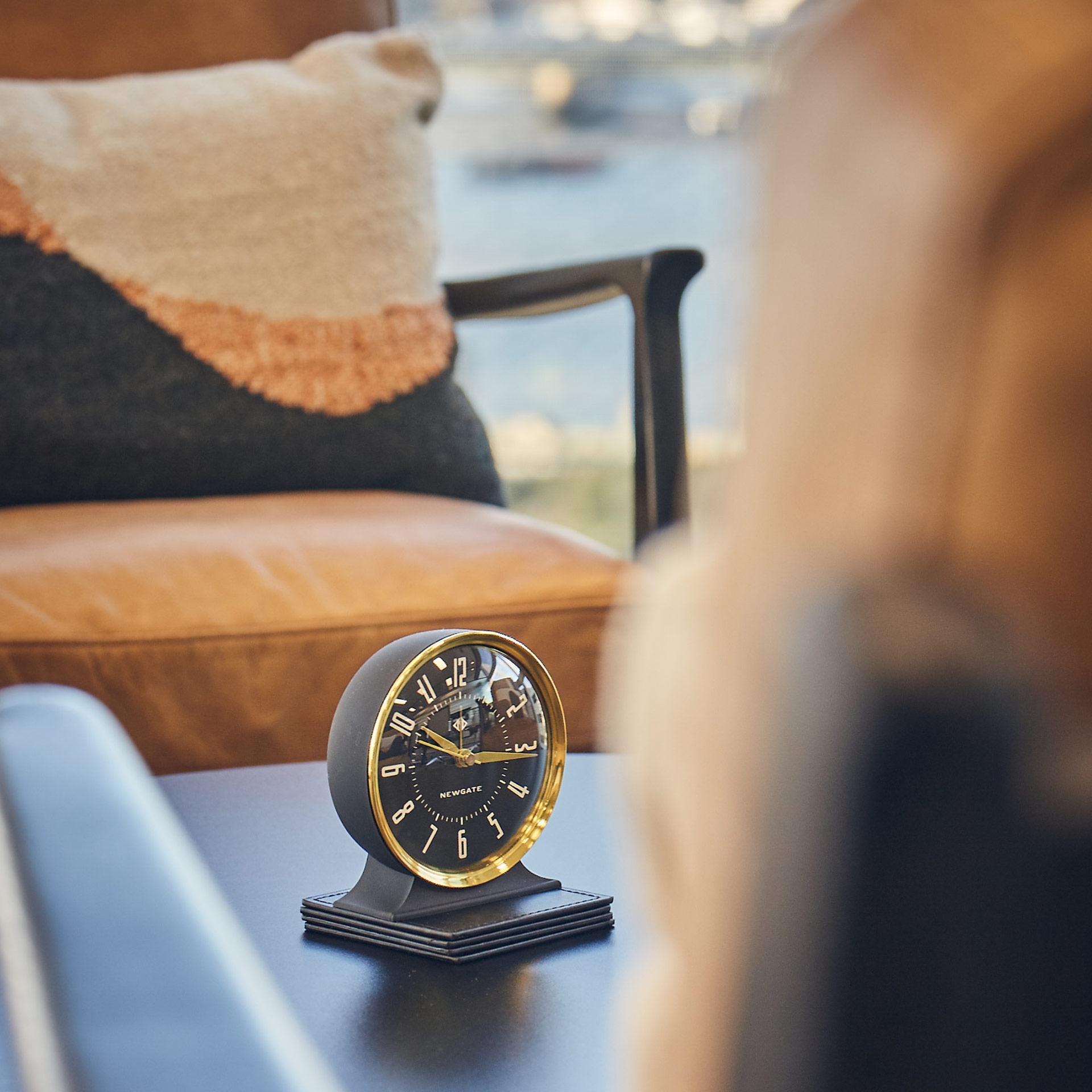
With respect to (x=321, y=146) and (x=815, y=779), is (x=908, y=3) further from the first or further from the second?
(x=321, y=146)

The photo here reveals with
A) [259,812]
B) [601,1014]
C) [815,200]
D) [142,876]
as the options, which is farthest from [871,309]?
[259,812]

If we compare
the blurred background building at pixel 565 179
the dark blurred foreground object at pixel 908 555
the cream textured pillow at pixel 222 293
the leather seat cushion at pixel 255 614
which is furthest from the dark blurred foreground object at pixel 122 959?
the blurred background building at pixel 565 179

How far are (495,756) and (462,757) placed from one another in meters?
0.02

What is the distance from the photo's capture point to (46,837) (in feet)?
1.21

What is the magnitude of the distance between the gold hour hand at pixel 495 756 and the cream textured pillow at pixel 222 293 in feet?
2.65

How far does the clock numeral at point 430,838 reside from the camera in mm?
575

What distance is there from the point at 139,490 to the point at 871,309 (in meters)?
Answer: 1.27

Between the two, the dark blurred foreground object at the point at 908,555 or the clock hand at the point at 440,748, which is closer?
the dark blurred foreground object at the point at 908,555

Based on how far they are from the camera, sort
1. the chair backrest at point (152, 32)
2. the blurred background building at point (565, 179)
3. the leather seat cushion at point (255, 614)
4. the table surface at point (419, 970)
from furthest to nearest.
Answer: the blurred background building at point (565, 179), the chair backrest at point (152, 32), the leather seat cushion at point (255, 614), the table surface at point (419, 970)

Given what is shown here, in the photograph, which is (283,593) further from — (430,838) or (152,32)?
(152,32)

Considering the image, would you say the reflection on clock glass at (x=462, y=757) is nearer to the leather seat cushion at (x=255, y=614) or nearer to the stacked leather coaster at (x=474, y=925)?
the stacked leather coaster at (x=474, y=925)

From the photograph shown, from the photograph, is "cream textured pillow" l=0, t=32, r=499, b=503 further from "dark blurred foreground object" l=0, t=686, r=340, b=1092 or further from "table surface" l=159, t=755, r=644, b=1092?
"dark blurred foreground object" l=0, t=686, r=340, b=1092

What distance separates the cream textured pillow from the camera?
1.32 m

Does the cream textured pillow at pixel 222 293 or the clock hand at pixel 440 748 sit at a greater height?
the cream textured pillow at pixel 222 293
